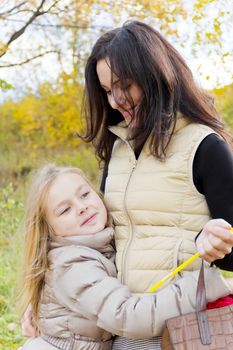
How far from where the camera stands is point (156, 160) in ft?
7.75

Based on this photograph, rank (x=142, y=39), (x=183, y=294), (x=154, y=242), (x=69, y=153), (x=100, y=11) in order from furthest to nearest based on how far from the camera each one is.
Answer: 1. (x=69, y=153)
2. (x=100, y=11)
3. (x=142, y=39)
4. (x=154, y=242)
5. (x=183, y=294)

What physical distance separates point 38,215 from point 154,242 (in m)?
0.48

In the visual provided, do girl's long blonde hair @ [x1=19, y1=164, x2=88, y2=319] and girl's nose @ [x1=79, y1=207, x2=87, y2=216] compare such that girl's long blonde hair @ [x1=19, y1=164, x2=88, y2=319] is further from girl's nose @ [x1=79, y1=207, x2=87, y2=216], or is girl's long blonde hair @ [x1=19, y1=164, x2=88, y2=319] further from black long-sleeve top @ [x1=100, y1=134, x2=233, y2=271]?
black long-sleeve top @ [x1=100, y1=134, x2=233, y2=271]

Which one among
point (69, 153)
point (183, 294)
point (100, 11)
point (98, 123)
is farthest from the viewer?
point (69, 153)

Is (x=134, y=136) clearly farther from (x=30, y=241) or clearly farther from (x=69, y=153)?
(x=69, y=153)

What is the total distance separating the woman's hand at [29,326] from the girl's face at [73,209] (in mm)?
417

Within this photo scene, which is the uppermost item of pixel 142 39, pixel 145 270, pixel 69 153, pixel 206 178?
pixel 142 39

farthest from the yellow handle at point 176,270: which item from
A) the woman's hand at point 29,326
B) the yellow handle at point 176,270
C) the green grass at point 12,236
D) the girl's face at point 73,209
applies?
the green grass at point 12,236

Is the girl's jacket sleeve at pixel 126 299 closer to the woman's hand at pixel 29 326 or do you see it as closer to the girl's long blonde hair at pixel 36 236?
the girl's long blonde hair at pixel 36 236

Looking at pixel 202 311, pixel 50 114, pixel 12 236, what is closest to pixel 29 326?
pixel 202 311

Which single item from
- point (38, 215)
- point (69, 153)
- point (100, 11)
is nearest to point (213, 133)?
point (38, 215)

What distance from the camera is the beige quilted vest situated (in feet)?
7.37

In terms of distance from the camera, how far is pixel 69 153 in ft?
39.3

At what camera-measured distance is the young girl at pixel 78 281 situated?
215 centimetres
